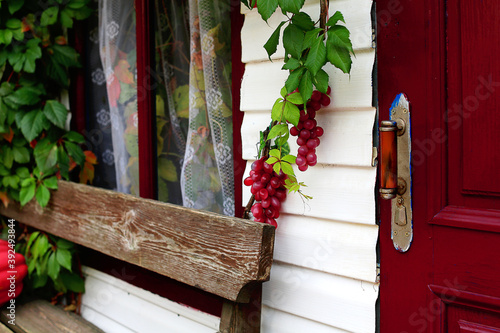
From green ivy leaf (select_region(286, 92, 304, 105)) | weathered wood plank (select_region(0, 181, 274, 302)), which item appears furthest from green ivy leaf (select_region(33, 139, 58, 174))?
green ivy leaf (select_region(286, 92, 304, 105))

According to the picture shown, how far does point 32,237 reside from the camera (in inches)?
81.1

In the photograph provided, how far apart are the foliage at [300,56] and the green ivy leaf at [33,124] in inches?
48.7

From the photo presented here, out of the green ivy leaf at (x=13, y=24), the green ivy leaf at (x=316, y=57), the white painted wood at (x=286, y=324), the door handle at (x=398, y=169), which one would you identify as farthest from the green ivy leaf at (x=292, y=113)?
the green ivy leaf at (x=13, y=24)

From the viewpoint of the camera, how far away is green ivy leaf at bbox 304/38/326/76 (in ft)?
3.37

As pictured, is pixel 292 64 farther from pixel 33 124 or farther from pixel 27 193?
pixel 27 193

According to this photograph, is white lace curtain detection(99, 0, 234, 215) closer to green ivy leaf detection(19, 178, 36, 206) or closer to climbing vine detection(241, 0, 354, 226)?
climbing vine detection(241, 0, 354, 226)

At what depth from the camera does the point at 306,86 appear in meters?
1.06

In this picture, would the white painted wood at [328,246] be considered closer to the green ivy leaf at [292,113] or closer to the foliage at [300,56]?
the foliage at [300,56]

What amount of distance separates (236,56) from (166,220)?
0.64 m

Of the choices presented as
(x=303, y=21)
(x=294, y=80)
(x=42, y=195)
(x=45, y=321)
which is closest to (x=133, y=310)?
(x=45, y=321)

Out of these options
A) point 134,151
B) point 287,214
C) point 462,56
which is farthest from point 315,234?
point 134,151

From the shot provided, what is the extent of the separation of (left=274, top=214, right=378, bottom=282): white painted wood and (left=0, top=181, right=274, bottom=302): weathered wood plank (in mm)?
138

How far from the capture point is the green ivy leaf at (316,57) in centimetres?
103

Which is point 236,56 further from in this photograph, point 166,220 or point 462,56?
point 462,56
